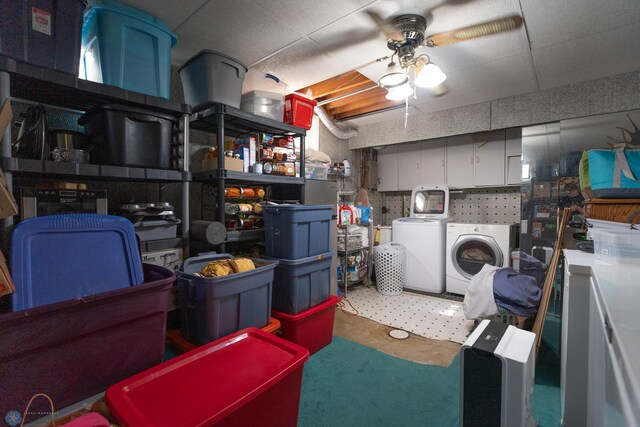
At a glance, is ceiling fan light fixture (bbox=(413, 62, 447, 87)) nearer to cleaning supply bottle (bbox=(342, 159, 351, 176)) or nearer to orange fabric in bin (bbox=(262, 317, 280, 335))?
cleaning supply bottle (bbox=(342, 159, 351, 176))

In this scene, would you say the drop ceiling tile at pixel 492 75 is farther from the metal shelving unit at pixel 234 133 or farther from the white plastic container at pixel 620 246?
the white plastic container at pixel 620 246

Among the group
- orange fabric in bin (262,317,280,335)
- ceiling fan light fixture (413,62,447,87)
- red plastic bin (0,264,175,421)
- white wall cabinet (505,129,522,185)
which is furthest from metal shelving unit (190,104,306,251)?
white wall cabinet (505,129,522,185)

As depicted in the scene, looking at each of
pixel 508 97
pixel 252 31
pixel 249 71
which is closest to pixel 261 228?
pixel 249 71

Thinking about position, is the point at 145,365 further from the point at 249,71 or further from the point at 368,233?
the point at 368,233

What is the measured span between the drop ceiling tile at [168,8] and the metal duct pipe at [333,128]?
189 centimetres

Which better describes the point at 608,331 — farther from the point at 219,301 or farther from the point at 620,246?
the point at 219,301

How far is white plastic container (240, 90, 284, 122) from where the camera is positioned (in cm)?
214

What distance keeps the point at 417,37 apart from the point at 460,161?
2.42 m

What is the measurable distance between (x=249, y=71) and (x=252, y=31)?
30 centimetres

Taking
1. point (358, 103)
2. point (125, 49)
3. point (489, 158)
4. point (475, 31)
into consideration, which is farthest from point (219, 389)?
point (489, 158)

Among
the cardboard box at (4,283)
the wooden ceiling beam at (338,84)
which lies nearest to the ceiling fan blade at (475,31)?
the wooden ceiling beam at (338,84)

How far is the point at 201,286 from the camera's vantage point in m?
1.35

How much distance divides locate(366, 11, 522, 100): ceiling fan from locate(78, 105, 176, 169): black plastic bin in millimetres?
1458

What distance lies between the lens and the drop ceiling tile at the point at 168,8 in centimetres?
160
